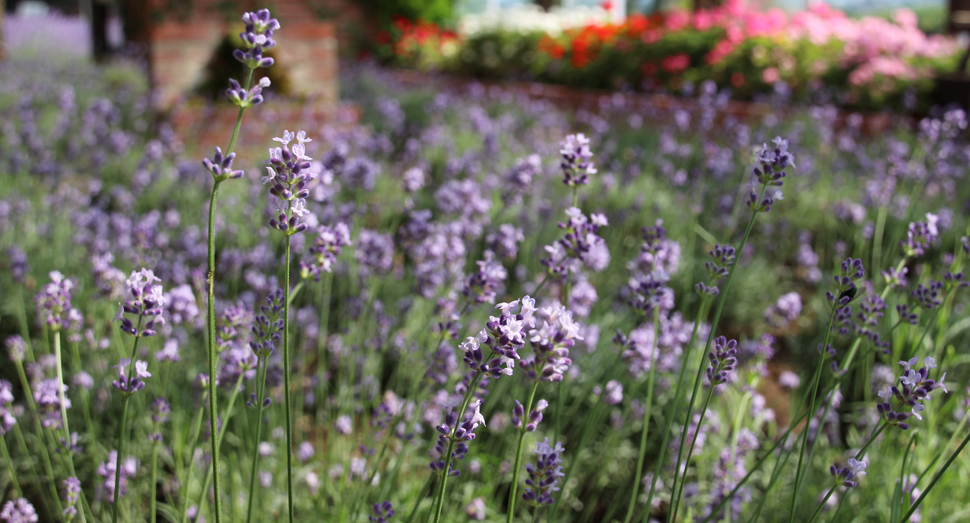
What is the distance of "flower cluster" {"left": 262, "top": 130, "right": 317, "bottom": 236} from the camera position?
3.20 feet

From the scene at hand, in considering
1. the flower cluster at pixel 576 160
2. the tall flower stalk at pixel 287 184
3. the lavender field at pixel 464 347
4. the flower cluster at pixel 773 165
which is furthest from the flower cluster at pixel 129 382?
the flower cluster at pixel 773 165

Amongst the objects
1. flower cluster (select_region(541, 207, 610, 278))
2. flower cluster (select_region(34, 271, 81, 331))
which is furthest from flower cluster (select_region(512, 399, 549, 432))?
flower cluster (select_region(34, 271, 81, 331))

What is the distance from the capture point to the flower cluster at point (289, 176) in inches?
38.4

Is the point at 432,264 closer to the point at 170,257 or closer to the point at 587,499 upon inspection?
the point at 587,499

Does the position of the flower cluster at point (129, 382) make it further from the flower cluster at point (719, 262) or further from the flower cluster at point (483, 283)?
the flower cluster at point (719, 262)

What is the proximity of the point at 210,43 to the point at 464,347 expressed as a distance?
19.5 ft

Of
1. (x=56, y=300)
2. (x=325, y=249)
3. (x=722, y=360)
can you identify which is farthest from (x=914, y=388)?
(x=56, y=300)

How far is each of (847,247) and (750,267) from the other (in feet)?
2.94

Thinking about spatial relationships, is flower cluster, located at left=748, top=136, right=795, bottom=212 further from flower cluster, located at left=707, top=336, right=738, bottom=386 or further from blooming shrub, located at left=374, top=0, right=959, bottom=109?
blooming shrub, located at left=374, top=0, right=959, bottom=109

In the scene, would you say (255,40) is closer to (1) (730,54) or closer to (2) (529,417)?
(2) (529,417)

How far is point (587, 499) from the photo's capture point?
238cm

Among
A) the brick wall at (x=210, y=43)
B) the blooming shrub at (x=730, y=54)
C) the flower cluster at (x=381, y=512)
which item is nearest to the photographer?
the flower cluster at (x=381, y=512)

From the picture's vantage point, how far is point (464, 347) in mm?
957

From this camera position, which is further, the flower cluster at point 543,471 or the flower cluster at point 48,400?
the flower cluster at point 48,400
